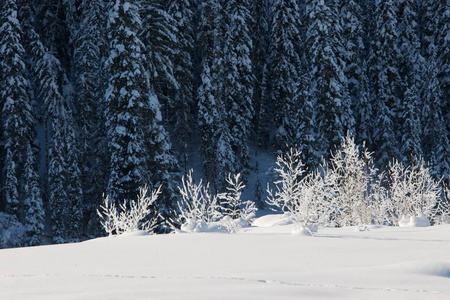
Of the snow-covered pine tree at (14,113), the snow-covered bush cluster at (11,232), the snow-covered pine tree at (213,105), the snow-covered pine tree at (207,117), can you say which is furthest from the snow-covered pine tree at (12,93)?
the snow-covered pine tree at (213,105)

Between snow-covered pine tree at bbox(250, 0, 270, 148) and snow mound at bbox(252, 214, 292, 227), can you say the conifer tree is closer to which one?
snow-covered pine tree at bbox(250, 0, 270, 148)

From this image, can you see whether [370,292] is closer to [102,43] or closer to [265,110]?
[102,43]

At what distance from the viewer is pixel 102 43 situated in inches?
1325

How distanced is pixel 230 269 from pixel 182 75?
3107 cm

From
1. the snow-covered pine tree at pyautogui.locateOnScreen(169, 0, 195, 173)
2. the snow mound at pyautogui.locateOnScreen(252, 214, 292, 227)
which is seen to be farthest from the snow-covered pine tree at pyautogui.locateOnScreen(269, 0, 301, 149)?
the snow mound at pyautogui.locateOnScreen(252, 214, 292, 227)

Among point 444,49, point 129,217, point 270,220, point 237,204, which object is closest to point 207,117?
point 444,49

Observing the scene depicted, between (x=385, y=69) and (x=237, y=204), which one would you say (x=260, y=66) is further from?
(x=237, y=204)

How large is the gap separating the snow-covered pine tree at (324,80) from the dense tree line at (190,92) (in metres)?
0.08

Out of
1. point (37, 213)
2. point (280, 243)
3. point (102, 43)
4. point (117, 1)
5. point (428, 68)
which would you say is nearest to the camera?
point (280, 243)

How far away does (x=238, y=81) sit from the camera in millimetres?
37188

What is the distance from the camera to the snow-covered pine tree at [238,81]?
119ft

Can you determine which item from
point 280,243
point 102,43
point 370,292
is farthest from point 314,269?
point 102,43

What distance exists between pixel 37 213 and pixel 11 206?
5.58ft

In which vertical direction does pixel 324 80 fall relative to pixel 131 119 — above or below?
above
